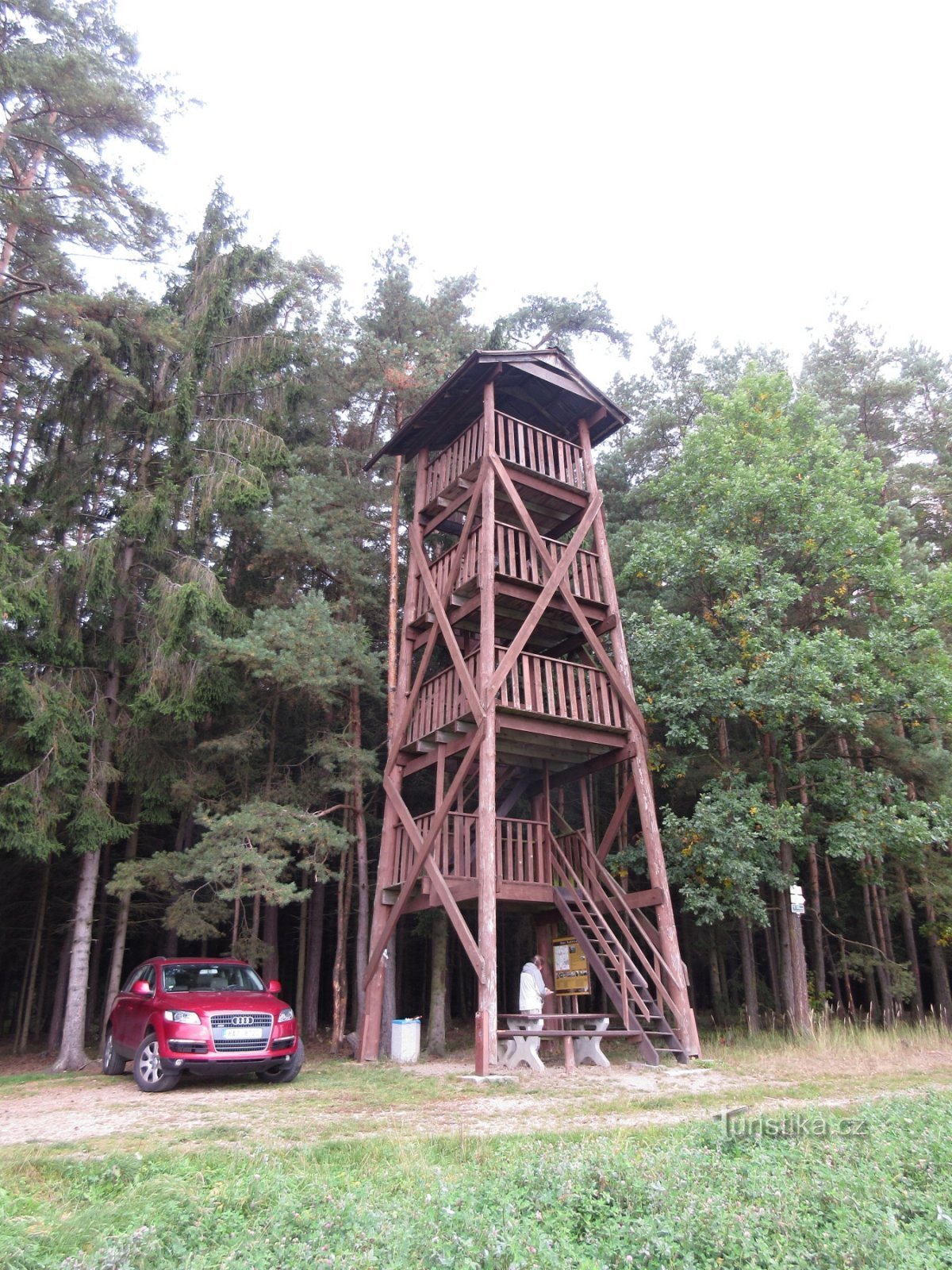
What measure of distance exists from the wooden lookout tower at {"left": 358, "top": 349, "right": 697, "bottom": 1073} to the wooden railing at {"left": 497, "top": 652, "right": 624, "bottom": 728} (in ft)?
0.12

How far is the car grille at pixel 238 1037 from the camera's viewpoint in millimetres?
9320

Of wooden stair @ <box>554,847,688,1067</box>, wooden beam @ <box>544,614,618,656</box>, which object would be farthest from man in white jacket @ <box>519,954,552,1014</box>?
wooden beam @ <box>544,614,618,656</box>

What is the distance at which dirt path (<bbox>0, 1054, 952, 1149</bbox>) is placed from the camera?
6543 mm

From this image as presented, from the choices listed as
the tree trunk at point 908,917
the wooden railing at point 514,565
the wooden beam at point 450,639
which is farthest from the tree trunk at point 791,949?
the wooden beam at point 450,639

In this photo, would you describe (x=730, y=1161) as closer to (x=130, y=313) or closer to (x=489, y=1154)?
(x=489, y=1154)

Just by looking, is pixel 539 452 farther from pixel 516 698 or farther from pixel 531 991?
pixel 531 991

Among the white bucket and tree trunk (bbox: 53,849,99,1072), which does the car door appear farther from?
the white bucket

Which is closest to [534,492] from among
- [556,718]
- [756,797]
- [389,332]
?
[556,718]

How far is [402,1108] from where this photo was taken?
7.68m

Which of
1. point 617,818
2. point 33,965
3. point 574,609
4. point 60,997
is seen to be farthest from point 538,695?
point 33,965

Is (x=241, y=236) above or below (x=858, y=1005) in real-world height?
above

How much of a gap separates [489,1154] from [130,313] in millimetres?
15165

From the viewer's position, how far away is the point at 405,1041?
491 inches

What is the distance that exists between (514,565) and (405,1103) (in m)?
7.88
